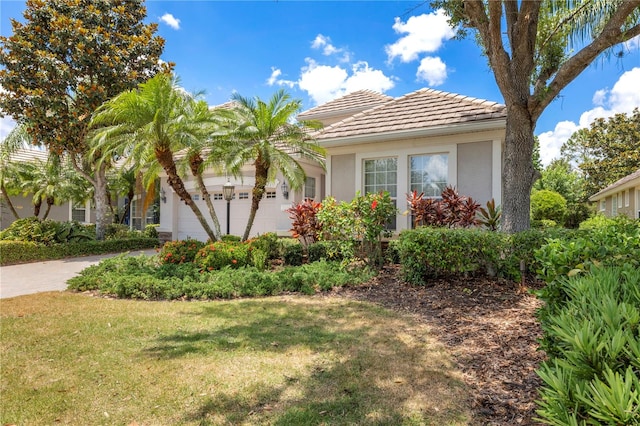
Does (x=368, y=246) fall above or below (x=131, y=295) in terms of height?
above

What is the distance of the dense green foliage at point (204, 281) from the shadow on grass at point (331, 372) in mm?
1378

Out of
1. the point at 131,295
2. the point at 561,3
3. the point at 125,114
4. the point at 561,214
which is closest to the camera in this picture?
the point at 131,295

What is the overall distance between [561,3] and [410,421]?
33.1 feet

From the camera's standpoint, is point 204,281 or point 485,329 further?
point 204,281

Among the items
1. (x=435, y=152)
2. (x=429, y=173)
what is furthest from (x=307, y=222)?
(x=435, y=152)

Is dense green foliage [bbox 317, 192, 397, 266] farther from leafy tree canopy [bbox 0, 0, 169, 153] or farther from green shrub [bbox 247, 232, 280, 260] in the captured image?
leafy tree canopy [bbox 0, 0, 169, 153]

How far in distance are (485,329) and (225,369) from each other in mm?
3545

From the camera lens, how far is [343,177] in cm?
1150

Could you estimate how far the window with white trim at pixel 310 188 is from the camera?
1467cm

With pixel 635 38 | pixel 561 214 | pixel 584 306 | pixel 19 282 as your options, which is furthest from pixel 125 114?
pixel 561 214

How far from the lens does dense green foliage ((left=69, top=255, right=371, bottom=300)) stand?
7250mm

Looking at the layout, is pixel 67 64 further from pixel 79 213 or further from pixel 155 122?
pixel 79 213

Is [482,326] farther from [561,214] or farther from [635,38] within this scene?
[561,214]

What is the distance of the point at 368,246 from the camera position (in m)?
8.88
